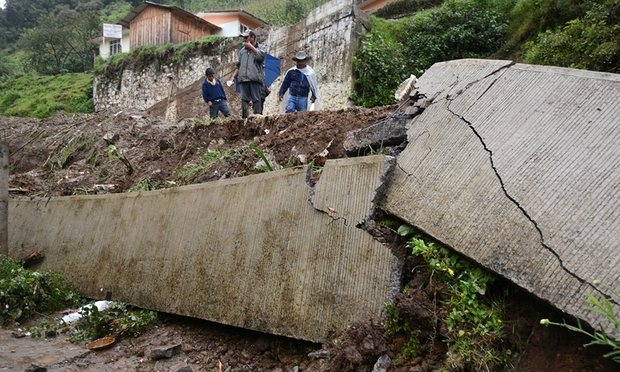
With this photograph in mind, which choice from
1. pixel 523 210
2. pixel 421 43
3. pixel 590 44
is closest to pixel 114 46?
pixel 421 43

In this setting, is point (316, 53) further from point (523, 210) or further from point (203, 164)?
point (523, 210)

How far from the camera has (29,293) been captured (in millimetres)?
3904

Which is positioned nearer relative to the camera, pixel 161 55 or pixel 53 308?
pixel 53 308

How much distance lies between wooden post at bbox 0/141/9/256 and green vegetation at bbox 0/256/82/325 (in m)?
1.11

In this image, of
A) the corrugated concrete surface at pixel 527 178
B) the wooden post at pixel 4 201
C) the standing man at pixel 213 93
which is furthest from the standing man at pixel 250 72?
the corrugated concrete surface at pixel 527 178

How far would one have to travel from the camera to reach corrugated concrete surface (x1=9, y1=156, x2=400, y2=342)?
2414mm

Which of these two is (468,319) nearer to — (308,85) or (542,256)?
(542,256)

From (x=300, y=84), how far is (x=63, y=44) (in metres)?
32.8

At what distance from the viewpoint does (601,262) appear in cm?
177

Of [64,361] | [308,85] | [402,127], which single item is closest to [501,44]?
[308,85]

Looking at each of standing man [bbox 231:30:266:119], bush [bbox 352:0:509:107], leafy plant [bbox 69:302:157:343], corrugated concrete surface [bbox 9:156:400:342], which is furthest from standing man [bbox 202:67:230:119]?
leafy plant [bbox 69:302:157:343]

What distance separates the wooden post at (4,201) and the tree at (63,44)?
29.8 m

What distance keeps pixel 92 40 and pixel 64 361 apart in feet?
107

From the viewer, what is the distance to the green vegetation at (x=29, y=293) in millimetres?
3793
